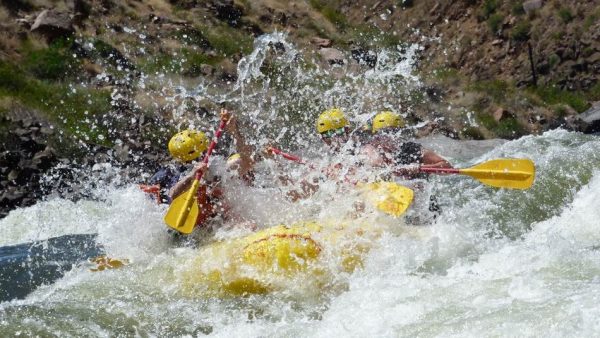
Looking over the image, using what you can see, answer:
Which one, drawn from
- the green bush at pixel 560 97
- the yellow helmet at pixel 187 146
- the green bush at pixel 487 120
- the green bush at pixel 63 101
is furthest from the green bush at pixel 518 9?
the yellow helmet at pixel 187 146

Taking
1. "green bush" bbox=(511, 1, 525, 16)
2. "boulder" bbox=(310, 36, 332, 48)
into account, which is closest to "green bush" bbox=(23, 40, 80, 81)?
"boulder" bbox=(310, 36, 332, 48)

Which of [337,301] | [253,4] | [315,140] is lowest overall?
[315,140]

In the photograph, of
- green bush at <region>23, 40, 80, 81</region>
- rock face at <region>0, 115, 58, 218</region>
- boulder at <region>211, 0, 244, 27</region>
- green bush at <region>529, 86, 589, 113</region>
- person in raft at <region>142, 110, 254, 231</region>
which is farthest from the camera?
boulder at <region>211, 0, 244, 27</region>

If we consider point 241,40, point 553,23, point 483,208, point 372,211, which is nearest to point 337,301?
point 372,211

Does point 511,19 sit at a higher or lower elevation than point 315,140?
higher

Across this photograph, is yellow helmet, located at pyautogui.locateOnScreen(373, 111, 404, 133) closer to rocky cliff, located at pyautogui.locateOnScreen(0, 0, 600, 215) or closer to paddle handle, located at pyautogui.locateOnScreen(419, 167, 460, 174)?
paddle handle, located at pyautogui.locateOnScreen(419, 167, 460, 174)

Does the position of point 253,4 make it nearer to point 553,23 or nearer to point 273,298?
point 553,23

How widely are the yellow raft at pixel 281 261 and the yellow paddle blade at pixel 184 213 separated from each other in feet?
1.30

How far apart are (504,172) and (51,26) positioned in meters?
12.5

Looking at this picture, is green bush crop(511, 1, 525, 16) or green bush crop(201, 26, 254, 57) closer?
green bush crop(201, 26, 254, 57)

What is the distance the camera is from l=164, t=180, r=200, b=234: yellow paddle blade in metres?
5.98

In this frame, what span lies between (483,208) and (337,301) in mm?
3663

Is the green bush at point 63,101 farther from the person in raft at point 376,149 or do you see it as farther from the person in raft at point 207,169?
the person in raft at point 376,149

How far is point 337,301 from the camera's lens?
4883 millimetres
